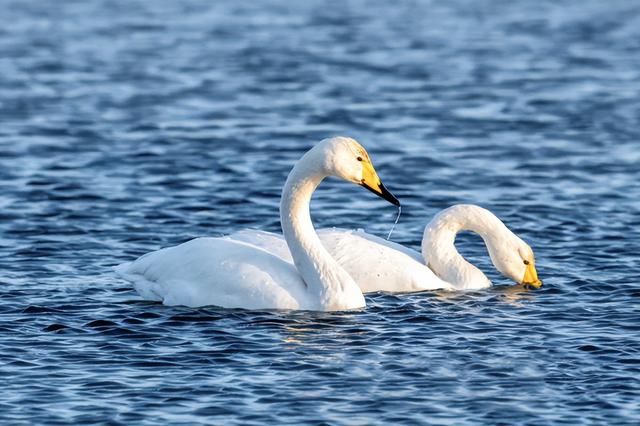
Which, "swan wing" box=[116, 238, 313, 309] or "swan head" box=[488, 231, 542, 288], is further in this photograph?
"swan head" box=[488, 231, 542, 288]

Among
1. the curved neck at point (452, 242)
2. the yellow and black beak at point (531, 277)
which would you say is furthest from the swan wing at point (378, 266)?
the yellow and black beak at point (531, 277)

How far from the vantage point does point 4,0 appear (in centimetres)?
3566

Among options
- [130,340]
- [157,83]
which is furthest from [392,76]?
[130,340]

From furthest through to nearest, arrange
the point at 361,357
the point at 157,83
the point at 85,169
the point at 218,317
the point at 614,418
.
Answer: the point at 157,83 → the point at 85,169 → the point at 218,317 → the point at 361,357 → the point at 614,418

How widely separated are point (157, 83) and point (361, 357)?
599 inches

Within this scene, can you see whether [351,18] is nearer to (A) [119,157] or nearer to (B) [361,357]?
(A) [119,157]

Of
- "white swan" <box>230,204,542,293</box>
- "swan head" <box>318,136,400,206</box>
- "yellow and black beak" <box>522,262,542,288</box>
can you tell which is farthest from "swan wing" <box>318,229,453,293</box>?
"swan head" <box>318,136,400,206</box>

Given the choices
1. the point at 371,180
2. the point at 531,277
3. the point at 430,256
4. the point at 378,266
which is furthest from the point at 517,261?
the point at 371,180

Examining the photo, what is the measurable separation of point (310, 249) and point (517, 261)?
2429 mm

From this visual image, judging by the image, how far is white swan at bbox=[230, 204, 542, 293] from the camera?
14.0 meters

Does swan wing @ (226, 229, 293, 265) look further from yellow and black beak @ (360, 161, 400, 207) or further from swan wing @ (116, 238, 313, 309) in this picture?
yellow and black beak @ (360, 161, 400, 207)

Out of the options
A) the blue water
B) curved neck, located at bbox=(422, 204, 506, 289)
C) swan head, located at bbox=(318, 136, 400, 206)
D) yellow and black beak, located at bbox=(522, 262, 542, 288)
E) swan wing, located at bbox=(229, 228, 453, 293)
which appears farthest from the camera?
yellow and black beak, located at bbox=(522, 262, 542, 288)

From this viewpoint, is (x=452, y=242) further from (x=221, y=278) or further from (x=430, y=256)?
(x=221, y=278)

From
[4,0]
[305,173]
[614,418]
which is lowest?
[614,418]
